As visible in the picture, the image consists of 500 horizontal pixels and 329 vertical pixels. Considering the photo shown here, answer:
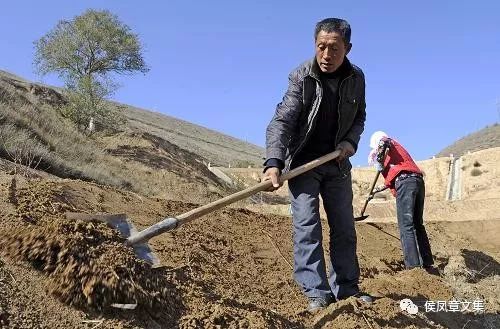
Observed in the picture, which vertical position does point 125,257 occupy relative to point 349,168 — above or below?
below

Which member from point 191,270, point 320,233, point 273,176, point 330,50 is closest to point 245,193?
point 273,176

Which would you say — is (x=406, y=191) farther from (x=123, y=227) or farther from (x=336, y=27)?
(x=123, y=227)

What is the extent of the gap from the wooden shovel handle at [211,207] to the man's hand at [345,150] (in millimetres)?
47

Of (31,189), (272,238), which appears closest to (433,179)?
(272,238)

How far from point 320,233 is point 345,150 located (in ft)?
2.09

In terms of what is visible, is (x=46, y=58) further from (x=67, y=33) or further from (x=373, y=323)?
(x=373, y=323)

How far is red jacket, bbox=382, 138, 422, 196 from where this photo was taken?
5812 mm

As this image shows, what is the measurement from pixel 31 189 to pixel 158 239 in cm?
104

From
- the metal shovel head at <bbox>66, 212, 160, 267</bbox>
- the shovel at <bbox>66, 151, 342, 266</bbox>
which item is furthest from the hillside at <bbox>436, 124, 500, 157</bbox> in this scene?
the metal shovel head at <bbox>66, 212, 160, 267</bbox>

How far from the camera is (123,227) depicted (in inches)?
134

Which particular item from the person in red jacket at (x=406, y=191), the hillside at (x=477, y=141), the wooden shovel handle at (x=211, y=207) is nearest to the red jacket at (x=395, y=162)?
the person in red jacket at (x=406, y=191)

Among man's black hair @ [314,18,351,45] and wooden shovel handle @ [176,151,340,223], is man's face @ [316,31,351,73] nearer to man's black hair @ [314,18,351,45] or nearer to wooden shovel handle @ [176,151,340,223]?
man's black hair @ [314,18,351,45]

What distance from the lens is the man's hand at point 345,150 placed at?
150 inches

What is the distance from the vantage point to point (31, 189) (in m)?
4.19
